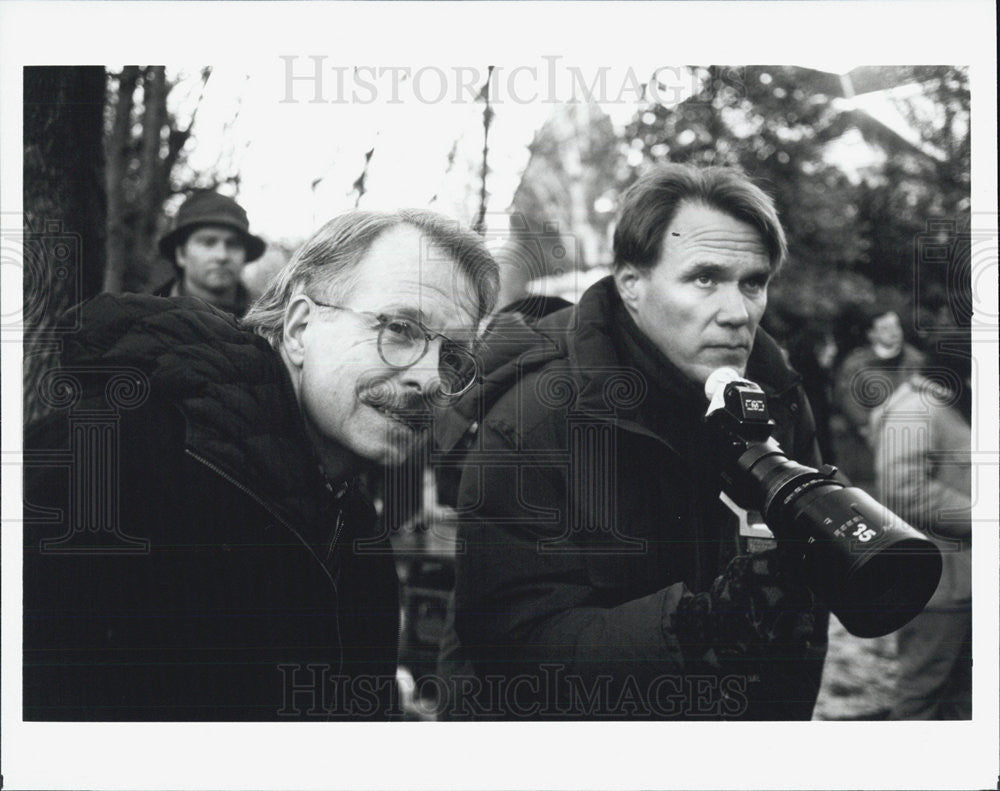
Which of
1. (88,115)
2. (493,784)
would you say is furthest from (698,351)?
(88,115)

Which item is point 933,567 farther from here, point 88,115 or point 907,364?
point 88,115

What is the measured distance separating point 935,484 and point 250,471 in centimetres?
221

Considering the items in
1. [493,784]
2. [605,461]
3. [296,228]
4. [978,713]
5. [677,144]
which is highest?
[677,144]

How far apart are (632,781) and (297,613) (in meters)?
1.24

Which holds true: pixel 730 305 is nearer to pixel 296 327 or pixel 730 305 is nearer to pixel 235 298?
pixel 296 327

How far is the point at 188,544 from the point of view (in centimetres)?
337

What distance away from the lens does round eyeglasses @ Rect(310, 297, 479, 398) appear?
3.36m

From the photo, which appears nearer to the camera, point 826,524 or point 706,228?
point 826,524

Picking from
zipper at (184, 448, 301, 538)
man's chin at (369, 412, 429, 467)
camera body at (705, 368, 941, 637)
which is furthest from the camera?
man's chin at (369, 412, 429, 467)

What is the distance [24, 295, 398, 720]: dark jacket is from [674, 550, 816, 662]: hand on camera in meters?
0.96

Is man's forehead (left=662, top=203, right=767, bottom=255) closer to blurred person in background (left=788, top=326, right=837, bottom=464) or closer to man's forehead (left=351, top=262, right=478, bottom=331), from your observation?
blurred person in background (left=788, top=326, right=837, bottom=464)

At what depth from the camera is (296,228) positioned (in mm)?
3406

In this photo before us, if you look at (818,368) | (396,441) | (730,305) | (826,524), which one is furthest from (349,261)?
(826,524)

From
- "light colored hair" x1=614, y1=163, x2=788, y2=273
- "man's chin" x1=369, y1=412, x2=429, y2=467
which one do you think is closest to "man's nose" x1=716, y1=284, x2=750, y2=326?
"light colored hair" x1=614, y1=163, x2=788, y2=273
